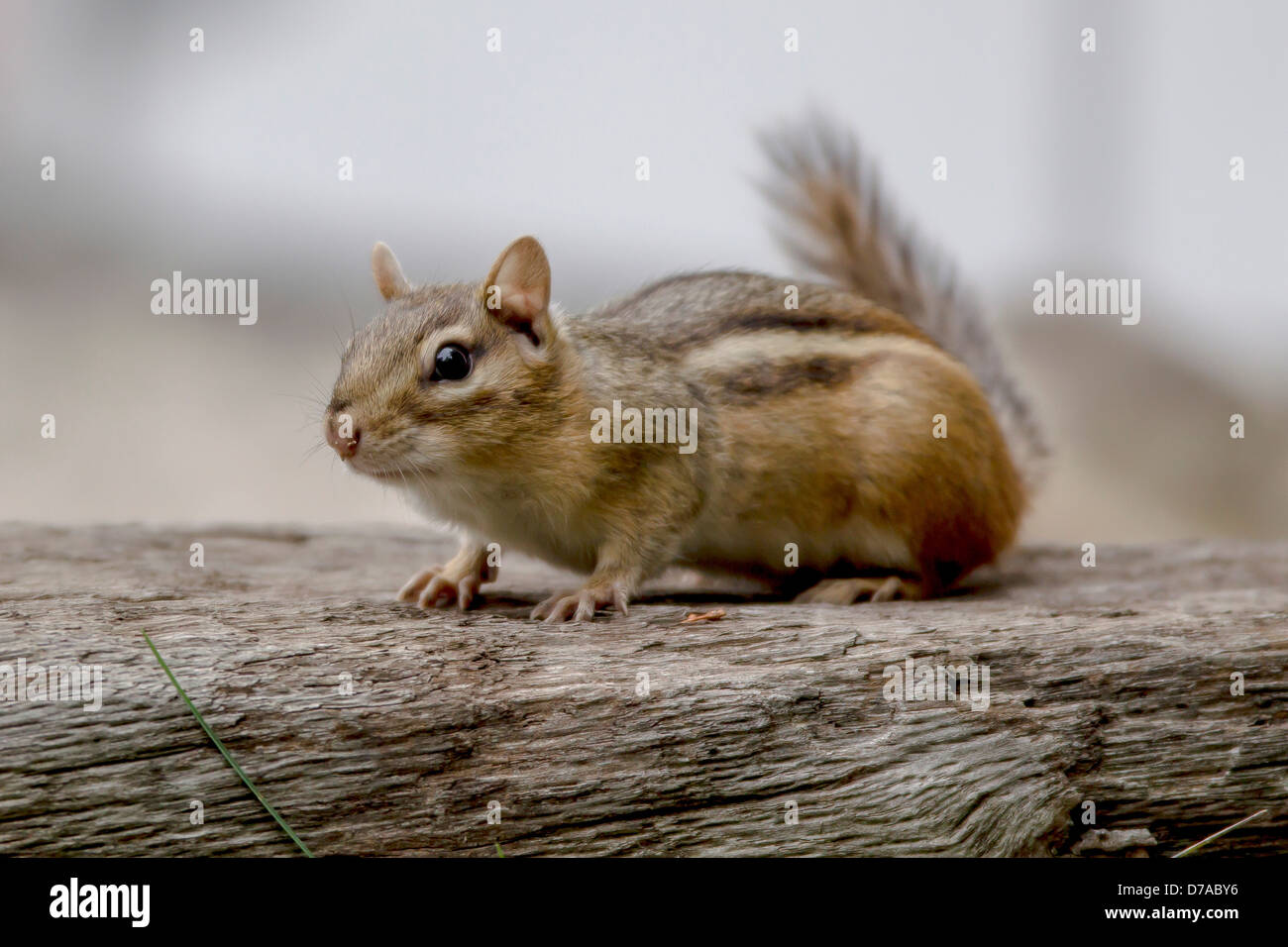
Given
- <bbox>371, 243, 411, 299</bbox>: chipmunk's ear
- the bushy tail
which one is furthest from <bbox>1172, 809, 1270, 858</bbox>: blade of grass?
<bbox>371, 243, 411, 299</bbox>: chipmunk's ear

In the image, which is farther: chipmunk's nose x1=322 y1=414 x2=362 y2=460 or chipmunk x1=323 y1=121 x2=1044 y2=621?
chipmunk x1=323 y1=121 x2=1044 y2=621

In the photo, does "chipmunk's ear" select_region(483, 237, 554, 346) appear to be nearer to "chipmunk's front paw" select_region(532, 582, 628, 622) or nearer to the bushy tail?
"chipmunk's front paw" select_region(532, 582, 628, 622)

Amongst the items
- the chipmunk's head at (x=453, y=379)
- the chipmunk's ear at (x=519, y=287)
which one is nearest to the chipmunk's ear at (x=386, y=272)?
the chipmunk's head at (x=453, y=379)

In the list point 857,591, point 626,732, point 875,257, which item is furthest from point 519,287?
point 875,257

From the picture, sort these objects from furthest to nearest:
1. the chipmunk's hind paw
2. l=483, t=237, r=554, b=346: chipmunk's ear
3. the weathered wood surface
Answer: the chipmunk's hind paw < l=483, t=237, r=554, b=346: chipmunk's ear < the weathered wood surface

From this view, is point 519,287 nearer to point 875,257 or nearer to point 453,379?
point 453,379

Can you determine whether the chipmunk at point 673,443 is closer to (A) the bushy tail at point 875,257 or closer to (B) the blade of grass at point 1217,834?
(A) the bushy tail at point 875,257

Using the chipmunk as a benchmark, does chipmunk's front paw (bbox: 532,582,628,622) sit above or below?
below
